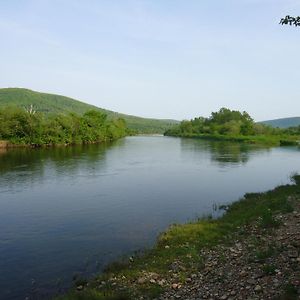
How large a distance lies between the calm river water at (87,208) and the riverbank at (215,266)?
235 centimetres

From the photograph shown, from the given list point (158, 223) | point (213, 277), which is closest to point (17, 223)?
point (158, 223)

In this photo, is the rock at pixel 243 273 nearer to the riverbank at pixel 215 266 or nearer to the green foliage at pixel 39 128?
the riverbank at pixel 215 266

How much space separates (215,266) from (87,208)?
1803 cm

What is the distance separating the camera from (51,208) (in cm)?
3123

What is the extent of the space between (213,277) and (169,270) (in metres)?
2.24

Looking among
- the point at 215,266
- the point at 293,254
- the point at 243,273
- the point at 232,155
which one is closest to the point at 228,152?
the point at 232,155

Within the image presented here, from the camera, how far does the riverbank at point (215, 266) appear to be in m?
12.0

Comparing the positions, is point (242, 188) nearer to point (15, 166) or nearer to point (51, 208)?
point (51, 208)

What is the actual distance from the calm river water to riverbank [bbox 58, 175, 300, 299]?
235 cm

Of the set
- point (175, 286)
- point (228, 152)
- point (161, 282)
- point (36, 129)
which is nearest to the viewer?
point (175, 286)

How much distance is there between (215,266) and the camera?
48.4ft

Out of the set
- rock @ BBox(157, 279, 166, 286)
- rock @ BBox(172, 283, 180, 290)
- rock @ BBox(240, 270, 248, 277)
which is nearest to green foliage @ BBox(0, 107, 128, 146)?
rock @ BBox(157, 279, 166, 286)

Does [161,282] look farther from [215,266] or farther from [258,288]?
[258,288]

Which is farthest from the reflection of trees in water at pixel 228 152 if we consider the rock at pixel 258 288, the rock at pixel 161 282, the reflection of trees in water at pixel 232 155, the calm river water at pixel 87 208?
the rock at pixel 258 288
